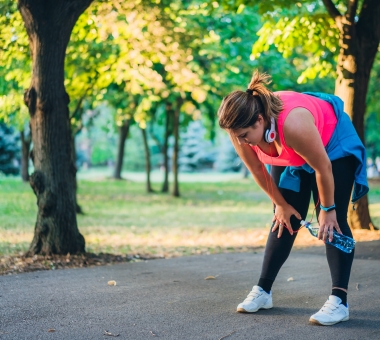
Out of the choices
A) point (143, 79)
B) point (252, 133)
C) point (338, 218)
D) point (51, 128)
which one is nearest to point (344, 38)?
point (143, 79)

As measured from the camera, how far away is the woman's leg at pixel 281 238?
4.21 metres

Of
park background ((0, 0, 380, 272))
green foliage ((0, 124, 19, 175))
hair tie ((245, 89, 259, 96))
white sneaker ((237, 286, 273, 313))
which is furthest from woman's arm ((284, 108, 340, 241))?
green foliage ((0, 124, 19, 175))

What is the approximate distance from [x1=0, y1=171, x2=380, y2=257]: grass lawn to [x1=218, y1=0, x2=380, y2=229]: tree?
1.91m

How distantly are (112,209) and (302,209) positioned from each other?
13.0m

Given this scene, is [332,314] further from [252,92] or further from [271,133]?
[252,92]

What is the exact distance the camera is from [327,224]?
12.9 feet

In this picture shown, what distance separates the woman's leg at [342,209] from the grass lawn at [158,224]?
4.53 m

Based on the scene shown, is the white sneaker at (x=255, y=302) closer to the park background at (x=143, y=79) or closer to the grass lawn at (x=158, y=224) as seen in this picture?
the park background at (x=143, y=79)

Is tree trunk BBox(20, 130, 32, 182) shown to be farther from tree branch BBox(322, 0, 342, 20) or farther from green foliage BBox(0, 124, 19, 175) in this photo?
tree branch BBox(322, 0, 342, 20)

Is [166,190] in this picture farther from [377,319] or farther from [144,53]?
[377,319]

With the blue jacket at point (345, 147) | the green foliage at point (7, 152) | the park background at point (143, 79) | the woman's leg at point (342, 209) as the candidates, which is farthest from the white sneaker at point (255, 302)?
Answer: the green foliage at point (7, 152)

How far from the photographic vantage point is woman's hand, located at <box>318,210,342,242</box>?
393cm

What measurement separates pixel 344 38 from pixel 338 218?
5.79 m

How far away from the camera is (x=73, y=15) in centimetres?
690
